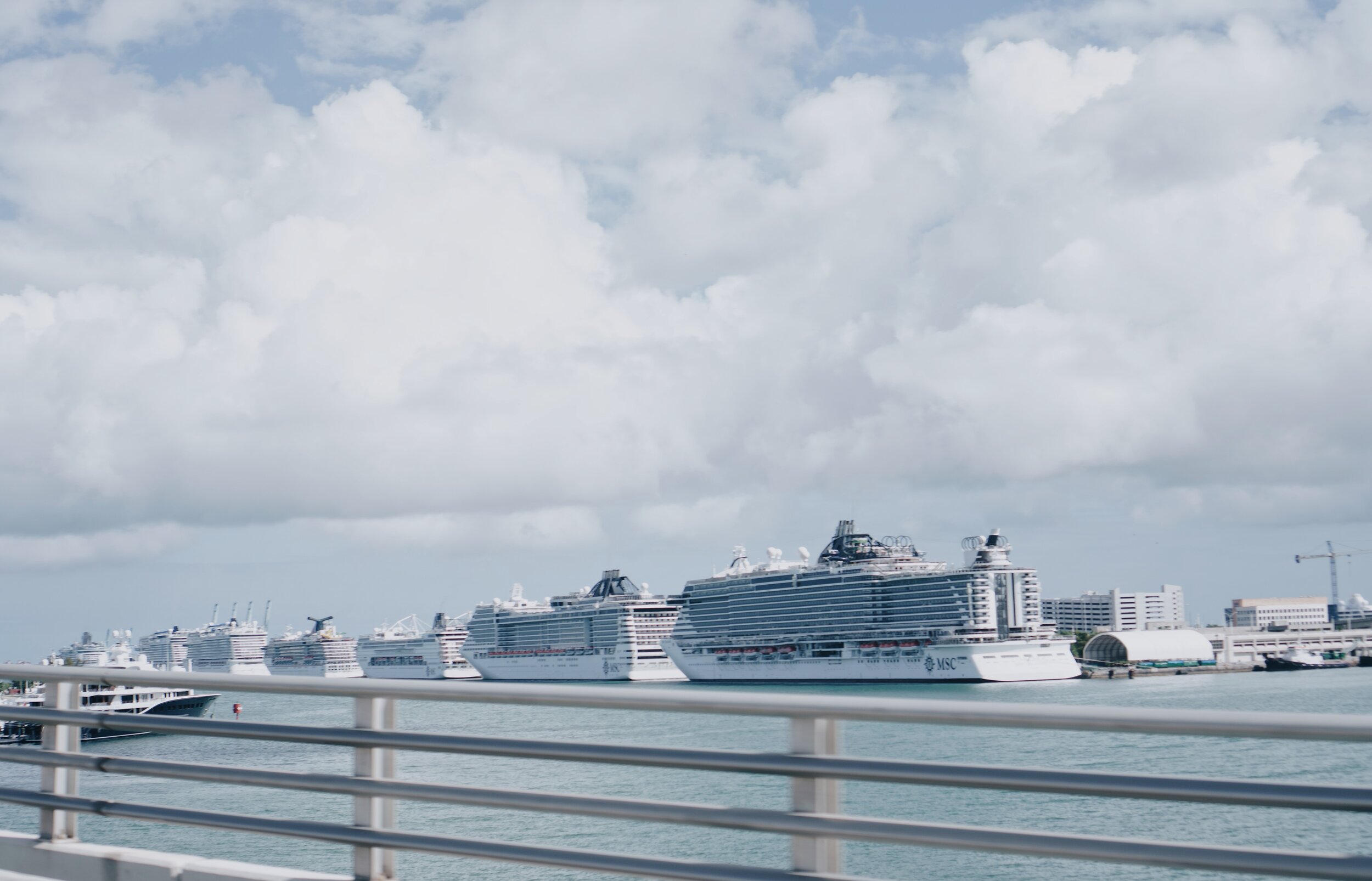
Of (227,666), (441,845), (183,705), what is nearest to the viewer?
(441,845)

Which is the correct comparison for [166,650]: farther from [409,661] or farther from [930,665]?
[930,665]

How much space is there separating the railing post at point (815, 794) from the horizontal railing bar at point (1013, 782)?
4cm

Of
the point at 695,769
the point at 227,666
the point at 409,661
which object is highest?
the point at 695,769

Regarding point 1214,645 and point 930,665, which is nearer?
point 930,665

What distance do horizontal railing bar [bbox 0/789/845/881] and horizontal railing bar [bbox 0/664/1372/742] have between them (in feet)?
1.30

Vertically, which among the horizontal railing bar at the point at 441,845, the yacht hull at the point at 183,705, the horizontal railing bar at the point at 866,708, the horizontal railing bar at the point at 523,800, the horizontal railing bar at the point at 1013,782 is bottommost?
the yacht hull at the point at 183,705

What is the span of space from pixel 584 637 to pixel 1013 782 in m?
117

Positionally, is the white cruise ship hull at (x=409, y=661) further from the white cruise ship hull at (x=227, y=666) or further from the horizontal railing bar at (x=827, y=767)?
the horizontal railing bar at (x=827, y=767)

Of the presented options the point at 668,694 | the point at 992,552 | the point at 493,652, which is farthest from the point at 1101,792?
the point at 493,652

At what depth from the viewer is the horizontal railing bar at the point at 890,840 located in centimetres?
279

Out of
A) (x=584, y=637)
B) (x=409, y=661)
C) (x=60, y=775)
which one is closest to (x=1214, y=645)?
(x=584, y=637)

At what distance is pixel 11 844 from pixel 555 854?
243 centimetres

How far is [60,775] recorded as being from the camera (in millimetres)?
4699

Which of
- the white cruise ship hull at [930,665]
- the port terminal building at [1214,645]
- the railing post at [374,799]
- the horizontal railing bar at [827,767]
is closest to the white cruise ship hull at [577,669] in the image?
the white cruise ship hull at [930,665]
